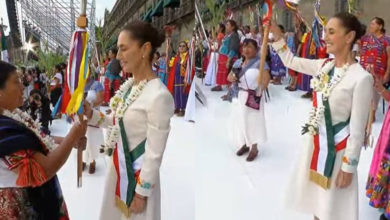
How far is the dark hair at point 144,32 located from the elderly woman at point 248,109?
0.29 m

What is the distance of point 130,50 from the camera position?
1219 mm

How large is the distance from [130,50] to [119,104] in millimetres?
187

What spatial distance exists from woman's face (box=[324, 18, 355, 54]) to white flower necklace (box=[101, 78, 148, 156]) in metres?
0.60

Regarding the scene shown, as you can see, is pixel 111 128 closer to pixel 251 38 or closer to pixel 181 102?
pixel 181 102

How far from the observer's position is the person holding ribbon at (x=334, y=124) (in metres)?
1.33

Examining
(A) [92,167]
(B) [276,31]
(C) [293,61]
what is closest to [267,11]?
(B) [276,31]

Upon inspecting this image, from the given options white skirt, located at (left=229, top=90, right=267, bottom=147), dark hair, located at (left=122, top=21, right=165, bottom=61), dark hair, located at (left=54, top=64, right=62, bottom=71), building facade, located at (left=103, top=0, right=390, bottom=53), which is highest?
building facade, located at (left=103, top=0, right=390, bottom=53)

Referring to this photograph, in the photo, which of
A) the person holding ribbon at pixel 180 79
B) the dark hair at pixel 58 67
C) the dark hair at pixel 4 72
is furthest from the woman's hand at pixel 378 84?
the dark hair at pixel 4 72

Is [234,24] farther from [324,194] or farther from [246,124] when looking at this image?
[324,194]

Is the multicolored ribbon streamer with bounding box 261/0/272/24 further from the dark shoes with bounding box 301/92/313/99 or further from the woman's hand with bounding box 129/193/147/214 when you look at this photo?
the woman's hand with bounding box 129/193/147/214

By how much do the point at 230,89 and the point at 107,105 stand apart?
0.42m

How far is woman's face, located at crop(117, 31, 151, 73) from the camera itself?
122cm

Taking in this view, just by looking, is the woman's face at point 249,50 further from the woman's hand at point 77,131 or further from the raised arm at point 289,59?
the woman's hand at point 77,131

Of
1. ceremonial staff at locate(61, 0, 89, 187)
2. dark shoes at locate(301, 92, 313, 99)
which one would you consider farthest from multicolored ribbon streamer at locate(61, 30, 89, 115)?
dark shoes at locate(301, 92, 313, 99)
